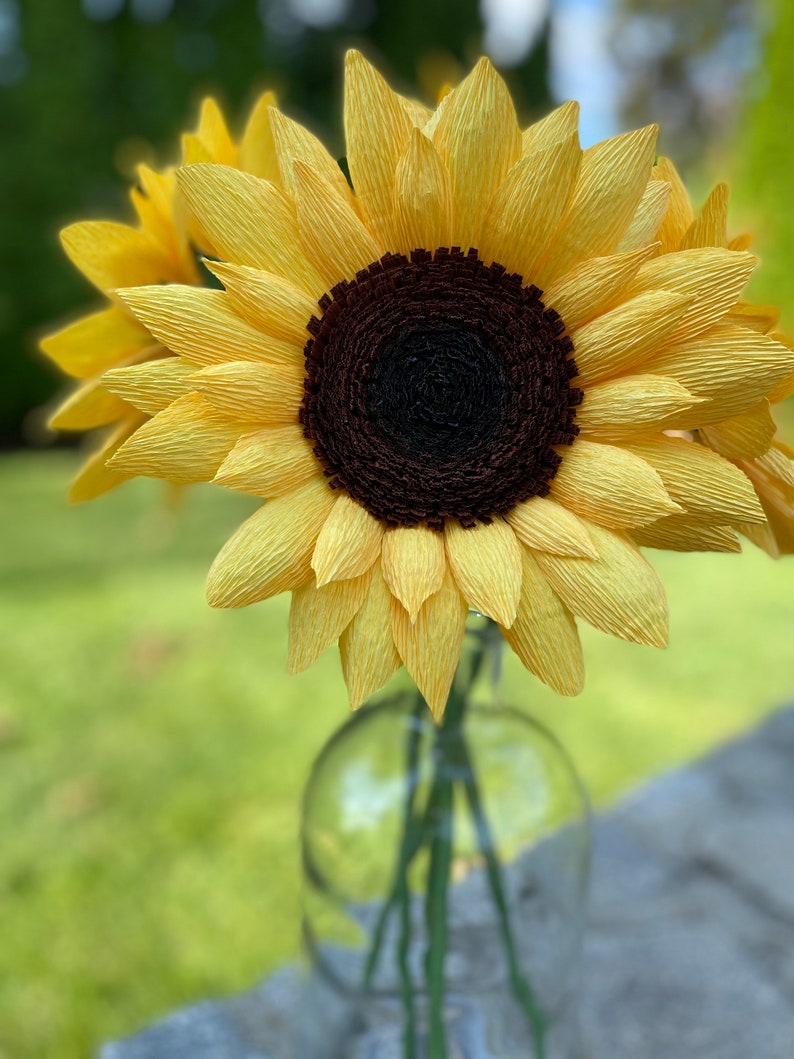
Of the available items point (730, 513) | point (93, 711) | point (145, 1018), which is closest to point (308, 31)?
point (93, 711)

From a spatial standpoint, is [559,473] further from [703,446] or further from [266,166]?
[266,166]

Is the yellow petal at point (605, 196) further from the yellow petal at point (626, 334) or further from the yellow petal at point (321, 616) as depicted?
the yellow petal at point (321, 616)

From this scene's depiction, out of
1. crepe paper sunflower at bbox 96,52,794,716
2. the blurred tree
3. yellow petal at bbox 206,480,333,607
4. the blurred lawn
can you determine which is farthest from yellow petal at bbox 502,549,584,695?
the blurred tree

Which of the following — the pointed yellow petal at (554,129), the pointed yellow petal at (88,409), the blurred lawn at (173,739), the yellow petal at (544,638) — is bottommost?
the blurred lawn at (173,739)

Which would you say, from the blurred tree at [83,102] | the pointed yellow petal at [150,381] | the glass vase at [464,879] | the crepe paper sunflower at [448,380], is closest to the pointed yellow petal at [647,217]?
the crepe paper sunflower at [448,380]

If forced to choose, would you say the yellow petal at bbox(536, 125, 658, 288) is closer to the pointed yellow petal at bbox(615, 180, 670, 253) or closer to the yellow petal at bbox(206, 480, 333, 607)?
the pointed yellow petal at bbox(615, 180, 670, 253)

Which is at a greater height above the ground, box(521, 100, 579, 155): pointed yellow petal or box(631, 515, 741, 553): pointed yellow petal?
box(521, 100, 579, 155): pointed yellow petal
